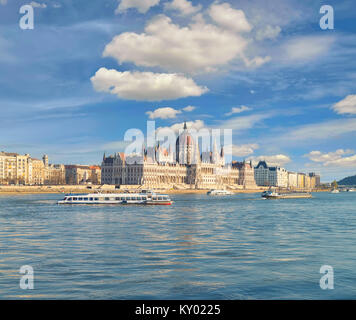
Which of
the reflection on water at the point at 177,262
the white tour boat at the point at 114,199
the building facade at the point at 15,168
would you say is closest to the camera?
the reflection on water at the point at 177,262

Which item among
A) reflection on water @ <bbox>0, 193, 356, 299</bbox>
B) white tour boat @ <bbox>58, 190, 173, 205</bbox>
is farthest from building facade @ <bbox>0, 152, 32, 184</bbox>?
reflection on water @ <bbox>0, 193, 356, 299</bbox>

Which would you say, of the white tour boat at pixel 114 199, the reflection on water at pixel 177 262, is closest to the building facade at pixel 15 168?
the white tour boat at pixel 114 199

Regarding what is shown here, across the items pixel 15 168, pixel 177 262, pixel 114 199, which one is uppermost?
pixel 15 168

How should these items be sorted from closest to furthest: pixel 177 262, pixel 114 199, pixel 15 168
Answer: pixel 177 262 → pixel 114 199 → pixel 15 168

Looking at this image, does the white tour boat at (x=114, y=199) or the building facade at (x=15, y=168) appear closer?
the white tour boat at (x=114, y=199)

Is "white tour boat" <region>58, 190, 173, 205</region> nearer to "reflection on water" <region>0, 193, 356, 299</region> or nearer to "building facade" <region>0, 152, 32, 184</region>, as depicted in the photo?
"reflection on water" <region>0, 193, 356, 299</region>

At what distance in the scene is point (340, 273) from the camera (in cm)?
1644

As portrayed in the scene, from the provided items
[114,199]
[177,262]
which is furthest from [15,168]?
[177,262]

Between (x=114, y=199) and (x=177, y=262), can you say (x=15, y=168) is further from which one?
(x=177, y=262)

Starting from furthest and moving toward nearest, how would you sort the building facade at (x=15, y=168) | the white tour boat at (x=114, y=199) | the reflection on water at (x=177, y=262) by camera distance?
the building facade at (x=15, y=168)
the white tour boat at (x=114, y=199)
the reflection on water at (x=177, y=262)

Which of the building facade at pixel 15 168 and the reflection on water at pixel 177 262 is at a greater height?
the building facade at pixel 15 168

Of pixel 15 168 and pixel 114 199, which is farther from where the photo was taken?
pixel 15 168

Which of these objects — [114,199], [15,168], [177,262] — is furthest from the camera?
[15,168]

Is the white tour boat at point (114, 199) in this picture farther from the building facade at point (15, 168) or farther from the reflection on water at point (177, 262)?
the building facade at point (15, 168)
